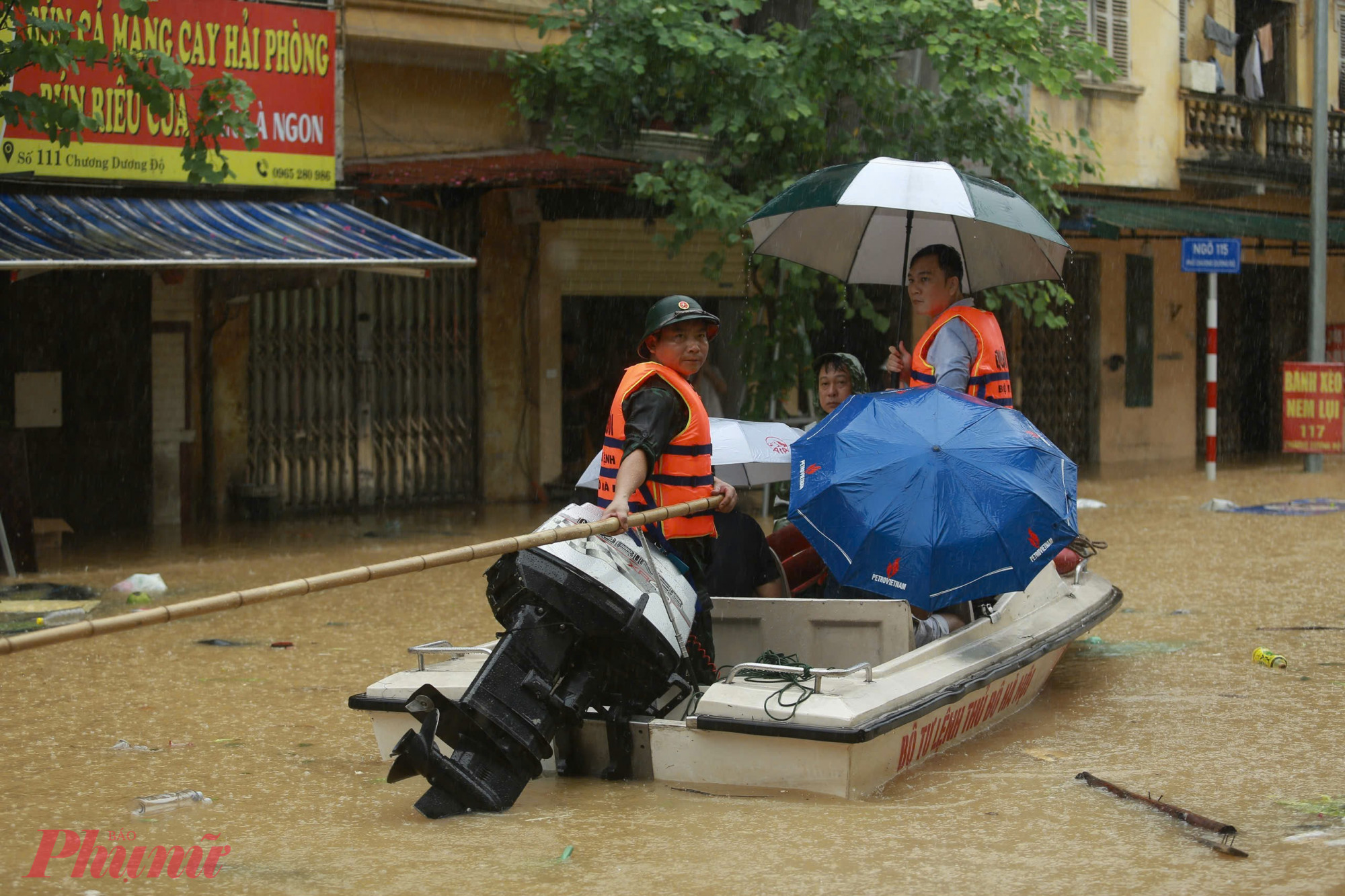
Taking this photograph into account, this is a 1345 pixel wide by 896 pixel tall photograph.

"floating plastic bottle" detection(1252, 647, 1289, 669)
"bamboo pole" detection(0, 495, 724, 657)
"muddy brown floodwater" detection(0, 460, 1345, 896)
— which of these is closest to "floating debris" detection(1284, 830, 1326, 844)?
"muddy brown floodwater" detection(0, 460, 1345, 896)

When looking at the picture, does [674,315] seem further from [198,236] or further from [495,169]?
[495,169]

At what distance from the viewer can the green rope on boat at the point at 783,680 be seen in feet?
15.5

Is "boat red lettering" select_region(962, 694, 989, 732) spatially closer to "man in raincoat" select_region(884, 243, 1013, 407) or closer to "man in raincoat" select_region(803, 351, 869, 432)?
"man in raincoat" select_region(884, 243, 1013, 407)

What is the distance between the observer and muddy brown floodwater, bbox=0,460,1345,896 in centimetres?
424

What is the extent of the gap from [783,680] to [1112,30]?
15.3 metres

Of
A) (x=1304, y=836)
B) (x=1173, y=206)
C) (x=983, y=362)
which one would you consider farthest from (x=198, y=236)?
(x=1173, y=206)

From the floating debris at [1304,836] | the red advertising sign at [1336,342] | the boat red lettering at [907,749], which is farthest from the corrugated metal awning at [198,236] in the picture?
the red advertising sign at [1336,342]

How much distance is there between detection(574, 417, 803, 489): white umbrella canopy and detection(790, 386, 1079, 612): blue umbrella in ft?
2.91

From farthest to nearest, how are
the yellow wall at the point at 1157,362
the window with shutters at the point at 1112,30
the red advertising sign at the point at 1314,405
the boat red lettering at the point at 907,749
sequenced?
the yellow wall at the point at 1157,362 < the window with shutters at the point at 1112,30 < the red advertising sign at the point at 1314,405 < the boat red lettering at the point at 907,749

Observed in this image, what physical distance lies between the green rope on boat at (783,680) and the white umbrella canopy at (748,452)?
1275 mm

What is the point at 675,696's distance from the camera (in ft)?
17.0

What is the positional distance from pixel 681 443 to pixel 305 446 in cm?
917

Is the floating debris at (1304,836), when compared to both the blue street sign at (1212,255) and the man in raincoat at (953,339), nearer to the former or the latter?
the man in raincoat at (953,339)

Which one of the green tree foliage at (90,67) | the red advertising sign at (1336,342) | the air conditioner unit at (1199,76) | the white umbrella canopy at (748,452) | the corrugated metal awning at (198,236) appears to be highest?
the air conditioner unit at (1199,76)
